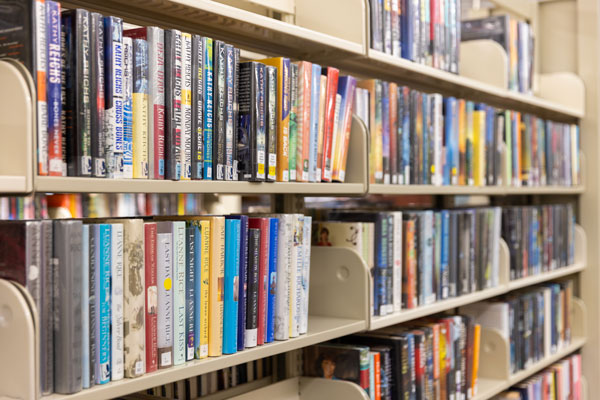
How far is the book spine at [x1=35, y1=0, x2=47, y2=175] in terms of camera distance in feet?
3.33

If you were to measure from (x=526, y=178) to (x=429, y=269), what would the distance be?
0.89 m

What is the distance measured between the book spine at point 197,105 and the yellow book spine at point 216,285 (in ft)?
0.36

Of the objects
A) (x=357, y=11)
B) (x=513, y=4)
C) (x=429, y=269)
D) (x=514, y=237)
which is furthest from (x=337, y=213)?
(x=513, y=4)

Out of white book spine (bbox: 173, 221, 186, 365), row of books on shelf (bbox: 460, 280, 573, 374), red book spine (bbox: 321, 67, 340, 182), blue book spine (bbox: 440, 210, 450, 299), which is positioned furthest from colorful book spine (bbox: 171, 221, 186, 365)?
row of books on shelf (bbox: 460, 280, 573, 374)

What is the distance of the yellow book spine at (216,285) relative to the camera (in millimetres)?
1334

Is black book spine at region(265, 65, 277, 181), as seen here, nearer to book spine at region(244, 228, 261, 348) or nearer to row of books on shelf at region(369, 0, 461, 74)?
book spine at region(244, 228, 261, 348)

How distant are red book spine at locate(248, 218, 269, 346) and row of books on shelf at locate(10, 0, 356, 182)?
0.31ft

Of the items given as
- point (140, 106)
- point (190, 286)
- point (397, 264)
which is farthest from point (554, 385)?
point (140, 106)

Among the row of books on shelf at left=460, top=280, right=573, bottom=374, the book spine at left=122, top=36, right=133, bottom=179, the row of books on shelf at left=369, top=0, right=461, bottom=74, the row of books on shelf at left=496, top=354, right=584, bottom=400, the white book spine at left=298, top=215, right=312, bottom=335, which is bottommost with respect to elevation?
the row of books on shelf at left=496, top=354, right=584, bottom=400

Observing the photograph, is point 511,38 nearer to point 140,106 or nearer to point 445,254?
point 445,254

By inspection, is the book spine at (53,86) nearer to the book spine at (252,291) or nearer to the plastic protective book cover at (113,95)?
the plastic protective book cover at (113,95)

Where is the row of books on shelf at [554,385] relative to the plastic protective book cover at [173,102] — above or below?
below

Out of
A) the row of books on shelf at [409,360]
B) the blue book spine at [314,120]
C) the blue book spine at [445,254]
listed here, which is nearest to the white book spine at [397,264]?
the row of books on shelf at [409,360]

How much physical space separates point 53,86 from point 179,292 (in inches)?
16.8
